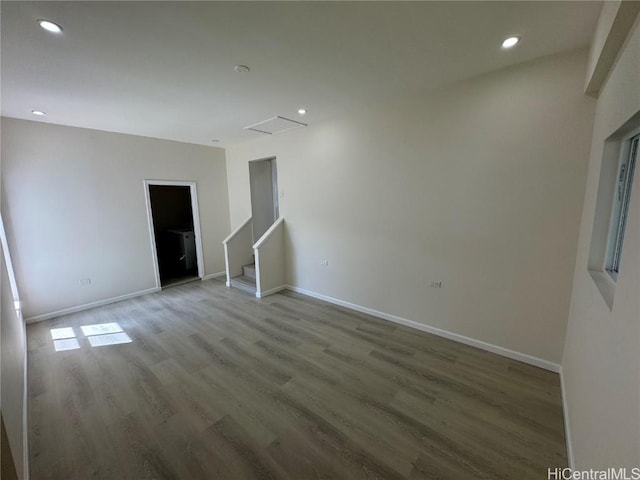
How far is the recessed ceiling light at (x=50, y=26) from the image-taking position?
162 centimetres

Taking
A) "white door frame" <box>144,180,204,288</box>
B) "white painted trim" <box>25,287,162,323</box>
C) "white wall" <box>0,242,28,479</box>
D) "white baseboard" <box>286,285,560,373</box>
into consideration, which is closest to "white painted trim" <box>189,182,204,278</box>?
"white door frame" <box>144,180,204,288</box>

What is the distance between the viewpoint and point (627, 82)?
1256mm

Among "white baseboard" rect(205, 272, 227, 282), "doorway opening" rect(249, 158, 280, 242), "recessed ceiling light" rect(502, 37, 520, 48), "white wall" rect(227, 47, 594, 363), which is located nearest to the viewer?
"recessed ceiling light" rect(502, 37, 520, 48)

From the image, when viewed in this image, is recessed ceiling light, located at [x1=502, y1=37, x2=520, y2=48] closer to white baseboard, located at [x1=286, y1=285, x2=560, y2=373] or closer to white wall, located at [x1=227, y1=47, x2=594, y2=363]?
white wall, located at [x1=227, y1=47, x2=594, y2=363]

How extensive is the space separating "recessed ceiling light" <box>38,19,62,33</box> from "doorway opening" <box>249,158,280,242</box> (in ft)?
Answer: 11.5

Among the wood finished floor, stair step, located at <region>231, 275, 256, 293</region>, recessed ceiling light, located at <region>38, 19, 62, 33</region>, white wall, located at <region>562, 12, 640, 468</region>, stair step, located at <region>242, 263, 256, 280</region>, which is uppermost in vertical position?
recessed ceiling light, located at <region>38, 19, 62, 33</region>

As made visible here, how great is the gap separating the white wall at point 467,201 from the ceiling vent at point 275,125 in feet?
0.75

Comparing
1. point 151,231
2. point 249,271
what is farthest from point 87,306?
point 249,271

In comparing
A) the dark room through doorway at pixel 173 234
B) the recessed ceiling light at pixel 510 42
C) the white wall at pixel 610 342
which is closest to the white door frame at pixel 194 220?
the dark room through doorway at pixel 173 234

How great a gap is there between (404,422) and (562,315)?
1770 millimetres

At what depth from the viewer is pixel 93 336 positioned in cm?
322

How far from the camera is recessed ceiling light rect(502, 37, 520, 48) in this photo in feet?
6.24

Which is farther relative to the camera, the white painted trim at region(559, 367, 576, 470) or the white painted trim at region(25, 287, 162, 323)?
the white painted trim at region(25, 287, 162, 323)

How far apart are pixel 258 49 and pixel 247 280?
3951mm
